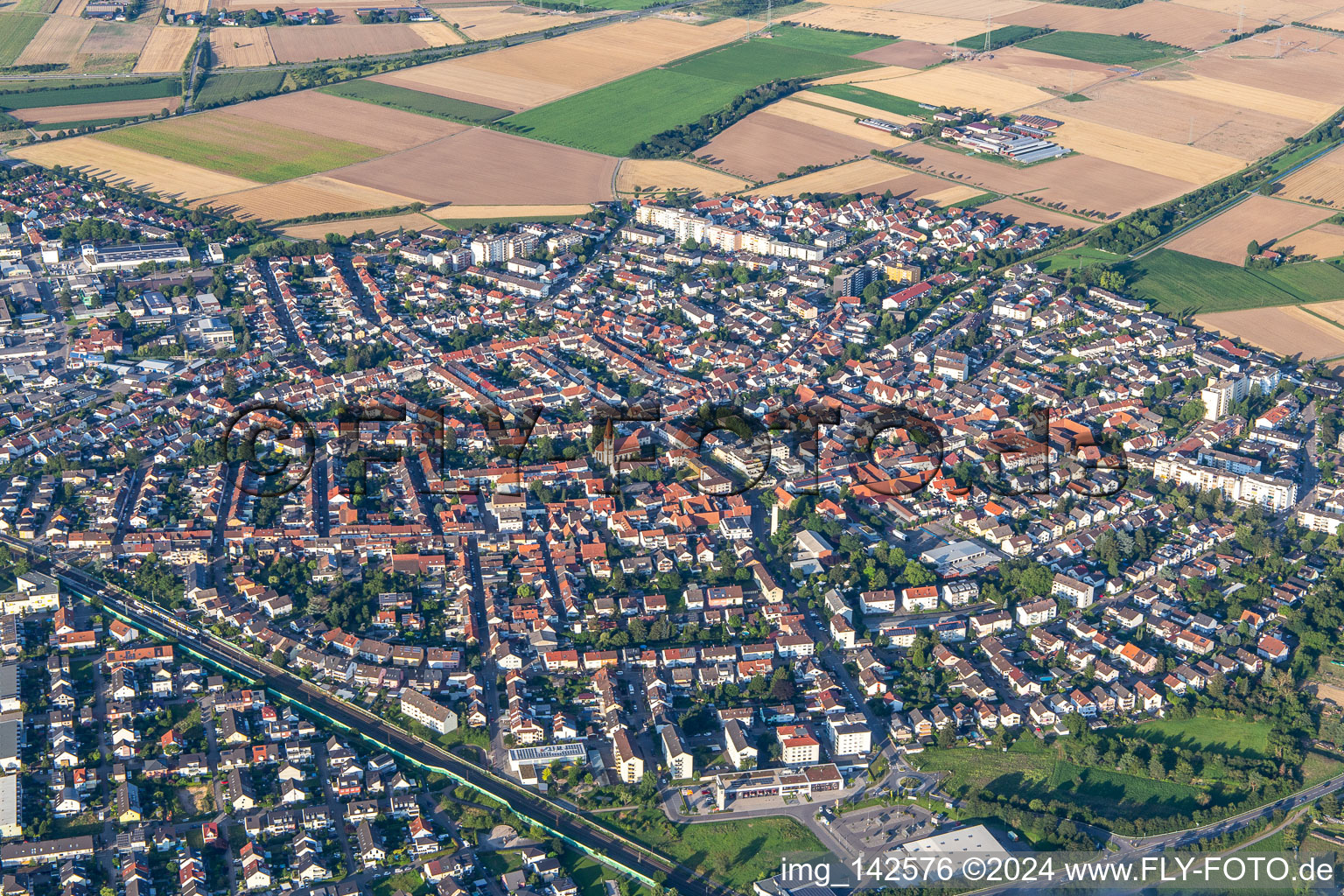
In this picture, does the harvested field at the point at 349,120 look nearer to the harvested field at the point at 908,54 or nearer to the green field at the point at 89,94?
the green field at the point at 89,94

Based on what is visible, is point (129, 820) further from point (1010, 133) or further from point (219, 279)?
point (1010, 133)

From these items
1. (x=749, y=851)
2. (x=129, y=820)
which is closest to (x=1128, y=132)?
(x=749, y=851)

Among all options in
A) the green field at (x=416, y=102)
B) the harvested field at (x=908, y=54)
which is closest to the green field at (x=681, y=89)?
the harvested field at (x=908, y=54)

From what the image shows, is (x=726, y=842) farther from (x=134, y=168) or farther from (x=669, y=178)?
(x=134, y=168)

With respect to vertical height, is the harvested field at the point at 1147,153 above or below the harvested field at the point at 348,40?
below

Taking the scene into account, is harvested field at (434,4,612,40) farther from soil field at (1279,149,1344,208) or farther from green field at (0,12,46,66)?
soil field at (1279,149,1344,208)

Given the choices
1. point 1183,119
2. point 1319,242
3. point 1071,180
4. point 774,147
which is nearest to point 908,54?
point 1183,119
